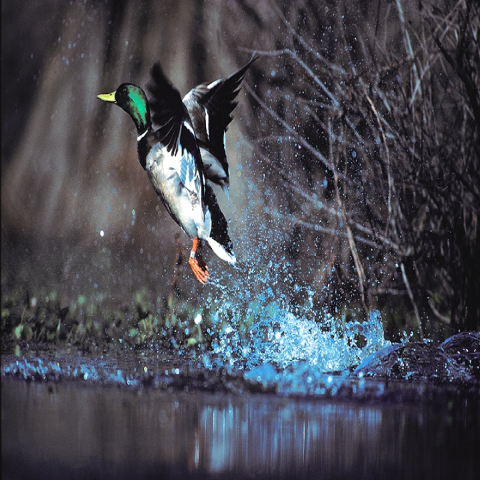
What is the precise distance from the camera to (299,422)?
1.54 metres

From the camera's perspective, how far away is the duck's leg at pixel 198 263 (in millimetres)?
3295

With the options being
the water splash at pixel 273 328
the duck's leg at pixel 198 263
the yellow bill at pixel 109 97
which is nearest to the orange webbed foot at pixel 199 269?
the duck's leg at pixel 198 263

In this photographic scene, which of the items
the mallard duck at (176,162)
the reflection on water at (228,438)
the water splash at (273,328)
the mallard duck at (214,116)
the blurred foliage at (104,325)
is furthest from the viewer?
the blurred foliage at (104,325)

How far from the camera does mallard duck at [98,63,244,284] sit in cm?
308

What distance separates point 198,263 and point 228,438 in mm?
1951

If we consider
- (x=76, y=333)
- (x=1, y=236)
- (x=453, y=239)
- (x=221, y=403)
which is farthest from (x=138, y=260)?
(x=221, y=403)

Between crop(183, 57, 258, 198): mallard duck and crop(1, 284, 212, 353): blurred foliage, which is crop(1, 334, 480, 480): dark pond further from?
crop(183, 57, 258, 198): mallard duck

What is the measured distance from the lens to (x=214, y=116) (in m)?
3.27

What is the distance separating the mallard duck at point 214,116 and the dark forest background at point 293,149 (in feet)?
0.17

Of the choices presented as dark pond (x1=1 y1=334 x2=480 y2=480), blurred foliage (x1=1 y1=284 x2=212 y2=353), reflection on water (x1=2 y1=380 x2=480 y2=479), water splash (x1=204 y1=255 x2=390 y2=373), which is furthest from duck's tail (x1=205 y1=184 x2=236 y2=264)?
reflection on water (x1=2 y1=380 x2=480 y2=479)

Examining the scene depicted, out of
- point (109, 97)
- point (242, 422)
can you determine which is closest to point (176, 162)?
point (109, 97)

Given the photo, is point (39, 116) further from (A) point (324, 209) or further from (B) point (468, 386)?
(B) point (468, 386)

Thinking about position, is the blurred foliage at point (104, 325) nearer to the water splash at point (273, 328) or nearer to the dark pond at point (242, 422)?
the water splash at point (273, 328)

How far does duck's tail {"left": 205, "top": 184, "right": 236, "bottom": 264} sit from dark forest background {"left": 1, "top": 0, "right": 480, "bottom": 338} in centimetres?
5
